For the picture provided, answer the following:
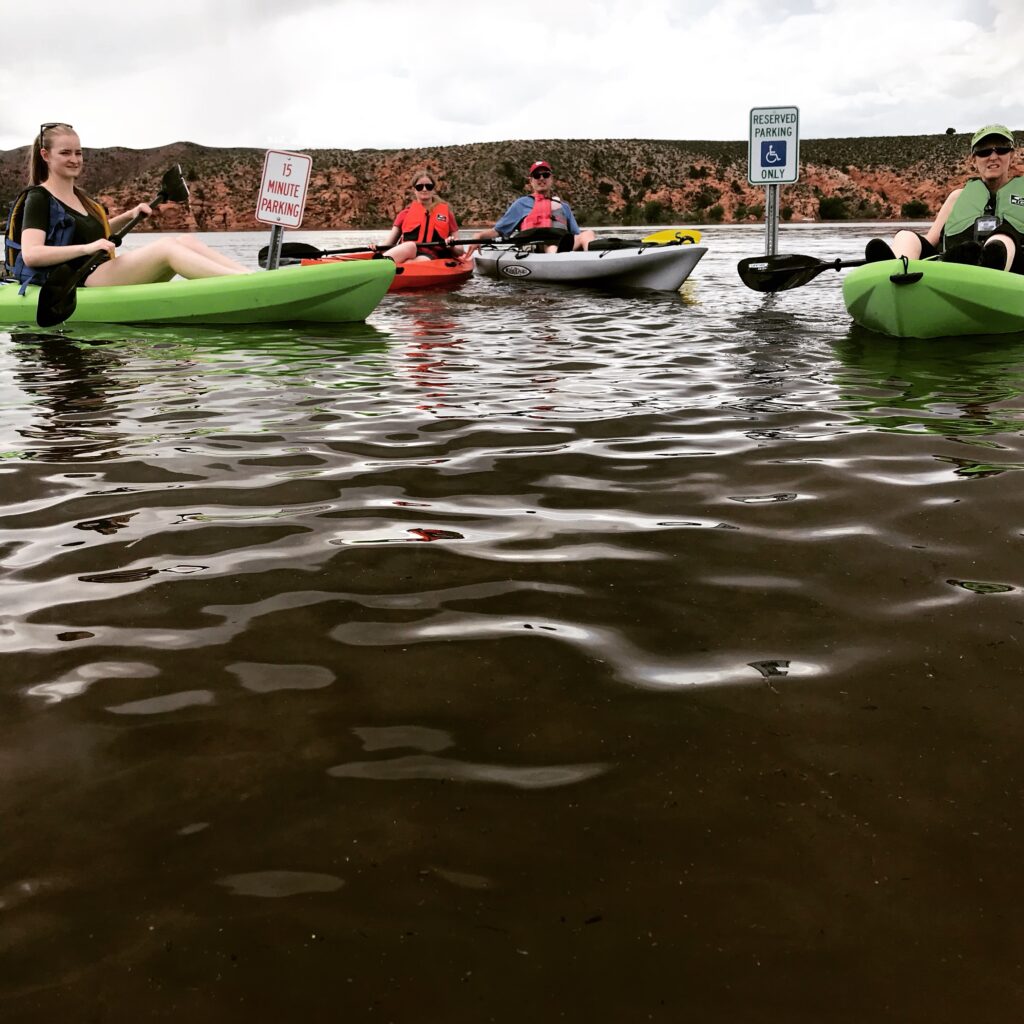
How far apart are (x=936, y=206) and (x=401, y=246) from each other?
61118 millimetres

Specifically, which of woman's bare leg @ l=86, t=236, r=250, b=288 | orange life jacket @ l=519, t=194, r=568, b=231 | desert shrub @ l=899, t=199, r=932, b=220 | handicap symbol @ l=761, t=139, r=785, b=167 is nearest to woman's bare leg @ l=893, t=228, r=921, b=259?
handicap symbol @ l=761, t=139, r=785, b=167

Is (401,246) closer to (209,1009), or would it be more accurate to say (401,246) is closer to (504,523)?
(504,523)

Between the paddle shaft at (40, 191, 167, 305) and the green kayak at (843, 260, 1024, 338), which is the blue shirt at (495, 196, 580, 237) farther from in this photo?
the green kayak at (843, 260, 1024, 338)

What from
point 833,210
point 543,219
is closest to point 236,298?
point 543,219

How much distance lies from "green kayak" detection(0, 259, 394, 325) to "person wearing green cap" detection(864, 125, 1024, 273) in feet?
14.5

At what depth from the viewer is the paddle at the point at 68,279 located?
26.0 ft

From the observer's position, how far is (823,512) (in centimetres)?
305

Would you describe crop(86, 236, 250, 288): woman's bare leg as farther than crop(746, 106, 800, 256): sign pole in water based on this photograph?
No

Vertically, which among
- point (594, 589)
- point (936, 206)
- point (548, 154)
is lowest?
point (594, 589)

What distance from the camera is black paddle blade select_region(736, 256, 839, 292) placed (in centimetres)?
952

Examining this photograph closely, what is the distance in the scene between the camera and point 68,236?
7.80 meters

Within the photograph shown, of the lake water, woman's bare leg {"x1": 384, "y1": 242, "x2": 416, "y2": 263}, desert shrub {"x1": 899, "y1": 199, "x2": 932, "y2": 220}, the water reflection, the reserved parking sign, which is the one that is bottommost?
the lake water

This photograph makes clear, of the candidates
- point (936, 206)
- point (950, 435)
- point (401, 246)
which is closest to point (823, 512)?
point (950, 435)

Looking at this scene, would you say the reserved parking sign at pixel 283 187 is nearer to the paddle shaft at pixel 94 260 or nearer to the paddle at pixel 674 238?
the paddle shaft at pixel 94 260
